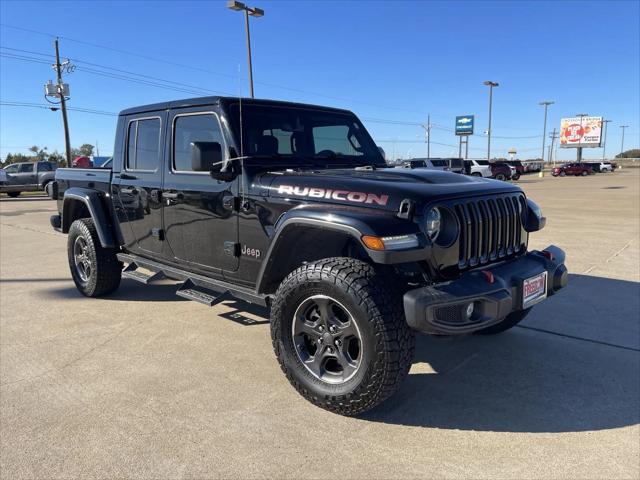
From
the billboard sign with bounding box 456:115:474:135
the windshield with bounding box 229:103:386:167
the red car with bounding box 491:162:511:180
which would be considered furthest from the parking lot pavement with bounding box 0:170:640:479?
the billboard sign with bounding box 456:115:474:135

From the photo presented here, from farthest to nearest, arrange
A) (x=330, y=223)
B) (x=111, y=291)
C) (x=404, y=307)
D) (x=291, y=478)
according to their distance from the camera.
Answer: (x=111, y=291) < (x=330, y=223) < (x=404, y=307) < (x=291, y=478)

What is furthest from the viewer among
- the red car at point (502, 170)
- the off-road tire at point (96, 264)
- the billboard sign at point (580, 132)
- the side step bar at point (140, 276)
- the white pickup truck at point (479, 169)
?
the billboard sign at point (580, 132)

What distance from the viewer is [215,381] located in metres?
3.23

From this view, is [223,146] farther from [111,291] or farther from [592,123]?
[592,123]

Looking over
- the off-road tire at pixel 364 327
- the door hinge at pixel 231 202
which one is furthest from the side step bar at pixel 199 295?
the off-road tire at pixel 364 327

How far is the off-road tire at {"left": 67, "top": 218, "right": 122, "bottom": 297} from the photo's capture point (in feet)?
16.2

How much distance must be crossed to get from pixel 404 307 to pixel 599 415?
4.44 feet

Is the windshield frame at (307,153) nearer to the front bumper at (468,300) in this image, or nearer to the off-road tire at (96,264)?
the front bumper at (468,300)

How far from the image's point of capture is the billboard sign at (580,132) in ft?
229

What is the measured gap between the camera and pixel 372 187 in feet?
9.05

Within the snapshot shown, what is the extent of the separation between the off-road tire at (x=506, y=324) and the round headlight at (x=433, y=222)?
1481 millimetres

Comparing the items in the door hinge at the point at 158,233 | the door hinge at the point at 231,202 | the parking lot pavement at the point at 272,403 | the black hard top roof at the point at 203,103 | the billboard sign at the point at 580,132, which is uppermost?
the billboard sign at the point at 580,132

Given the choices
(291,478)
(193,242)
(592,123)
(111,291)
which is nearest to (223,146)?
(193,242)

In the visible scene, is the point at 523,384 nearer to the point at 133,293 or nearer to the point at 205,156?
the point at 205,156
